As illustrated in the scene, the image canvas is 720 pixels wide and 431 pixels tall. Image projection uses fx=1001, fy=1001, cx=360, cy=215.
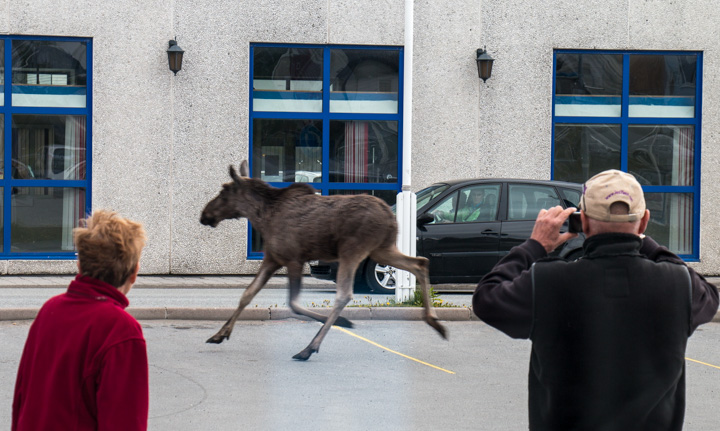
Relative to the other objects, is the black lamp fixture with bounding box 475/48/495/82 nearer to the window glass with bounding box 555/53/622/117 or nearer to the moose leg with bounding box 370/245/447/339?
the window glass with bounding box 555/53/622/117

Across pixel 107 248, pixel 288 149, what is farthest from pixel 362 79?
pixel 107 248

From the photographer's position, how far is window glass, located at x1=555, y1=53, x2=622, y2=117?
17.8 meters

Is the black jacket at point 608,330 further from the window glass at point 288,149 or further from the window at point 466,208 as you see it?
the window glass at point 288,149

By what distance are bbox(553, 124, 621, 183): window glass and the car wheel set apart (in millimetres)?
5182

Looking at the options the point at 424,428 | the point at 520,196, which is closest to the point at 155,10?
the point at 520,196

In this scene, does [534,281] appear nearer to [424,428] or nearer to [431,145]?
[424,428]

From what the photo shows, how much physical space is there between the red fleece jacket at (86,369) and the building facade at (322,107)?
1439 cm

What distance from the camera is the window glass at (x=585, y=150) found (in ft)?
58.6

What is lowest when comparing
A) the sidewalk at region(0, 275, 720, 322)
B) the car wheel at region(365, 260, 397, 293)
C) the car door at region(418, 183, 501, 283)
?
the sidewalk at region(0, 275, 720, 322)

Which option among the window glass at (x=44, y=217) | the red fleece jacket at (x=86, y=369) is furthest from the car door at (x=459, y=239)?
the red fleece jacket at (x=86, y=369)

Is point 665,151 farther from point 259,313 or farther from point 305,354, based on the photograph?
point 305,354

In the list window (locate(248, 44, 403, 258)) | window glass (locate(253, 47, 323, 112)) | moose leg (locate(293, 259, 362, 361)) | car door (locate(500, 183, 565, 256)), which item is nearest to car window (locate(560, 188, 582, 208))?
car door (locate(500, 183, 565, 256))

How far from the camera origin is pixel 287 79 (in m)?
17.4

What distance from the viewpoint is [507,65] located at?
17500mm
